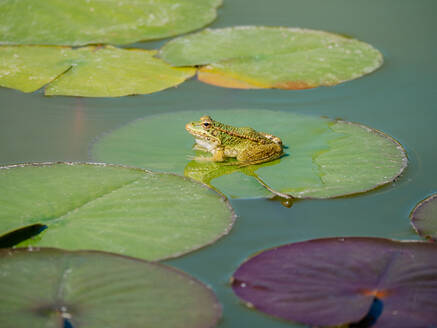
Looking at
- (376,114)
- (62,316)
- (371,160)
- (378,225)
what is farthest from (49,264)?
(376,114)

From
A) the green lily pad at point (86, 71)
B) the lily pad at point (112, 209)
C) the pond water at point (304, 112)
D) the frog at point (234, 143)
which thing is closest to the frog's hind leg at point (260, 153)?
the frog at point (234, 143)

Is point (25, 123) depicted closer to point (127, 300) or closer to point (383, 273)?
point (127, 300)

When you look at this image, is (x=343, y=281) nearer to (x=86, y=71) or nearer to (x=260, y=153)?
(x=260, y=153)

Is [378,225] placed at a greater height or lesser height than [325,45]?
lesser

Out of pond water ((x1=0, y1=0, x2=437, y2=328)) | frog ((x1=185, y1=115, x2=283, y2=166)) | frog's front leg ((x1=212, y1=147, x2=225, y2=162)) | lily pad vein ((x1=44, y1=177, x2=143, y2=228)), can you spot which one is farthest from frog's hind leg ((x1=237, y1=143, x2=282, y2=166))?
lily pad vein ((x1=44, y1=177, x2=143, y2=228))

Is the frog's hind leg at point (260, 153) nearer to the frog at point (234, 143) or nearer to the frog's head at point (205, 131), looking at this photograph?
the frog at point (234, 143)

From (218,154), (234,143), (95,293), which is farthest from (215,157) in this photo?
(95,293)
